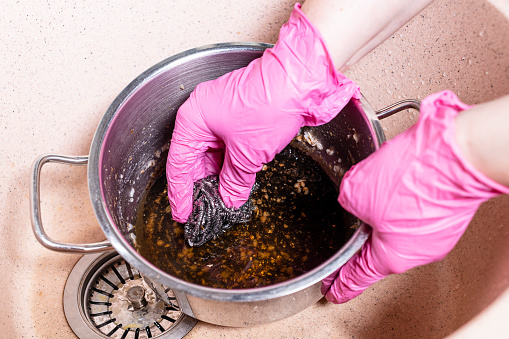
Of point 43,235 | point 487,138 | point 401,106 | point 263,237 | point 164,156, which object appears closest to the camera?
point 487,138

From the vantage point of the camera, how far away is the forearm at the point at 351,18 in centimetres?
66

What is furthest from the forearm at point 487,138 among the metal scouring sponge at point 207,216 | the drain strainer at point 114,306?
the drain strainer at point 114,306

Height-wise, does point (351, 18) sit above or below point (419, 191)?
above

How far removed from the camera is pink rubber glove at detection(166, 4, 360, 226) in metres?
0.64

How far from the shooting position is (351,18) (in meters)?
0.66

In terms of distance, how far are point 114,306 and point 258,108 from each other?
52cm

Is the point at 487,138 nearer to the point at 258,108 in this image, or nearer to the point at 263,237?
the point at 258,108

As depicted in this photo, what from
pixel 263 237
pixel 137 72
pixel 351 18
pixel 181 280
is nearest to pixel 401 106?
pixel 351 18

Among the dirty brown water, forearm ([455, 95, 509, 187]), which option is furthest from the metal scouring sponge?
forearm ([455, 95, 509, 187])

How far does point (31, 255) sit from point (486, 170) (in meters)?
0.88

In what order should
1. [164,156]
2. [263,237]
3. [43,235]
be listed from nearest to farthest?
[43,235]
[263,237]
[164,156]

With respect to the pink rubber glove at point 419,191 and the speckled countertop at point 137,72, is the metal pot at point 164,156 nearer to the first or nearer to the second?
the pink rubber glove at point 419,191

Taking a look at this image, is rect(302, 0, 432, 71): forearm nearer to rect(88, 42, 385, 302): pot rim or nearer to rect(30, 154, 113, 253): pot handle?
rect(88, 42, 385, 302): pot rim

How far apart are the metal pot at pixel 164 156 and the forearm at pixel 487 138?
19 cm
